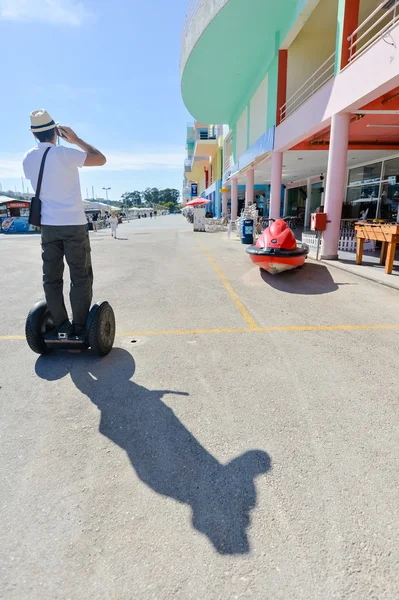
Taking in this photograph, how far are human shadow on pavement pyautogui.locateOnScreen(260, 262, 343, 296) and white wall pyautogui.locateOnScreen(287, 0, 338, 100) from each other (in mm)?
9544

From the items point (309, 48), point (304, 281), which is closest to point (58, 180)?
point (304, 281)

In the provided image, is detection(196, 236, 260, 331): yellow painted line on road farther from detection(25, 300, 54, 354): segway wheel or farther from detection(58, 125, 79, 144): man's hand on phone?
detection(58, 125, 79, 144): man's hand on phone

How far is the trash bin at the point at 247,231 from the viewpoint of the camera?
1373 centimetres

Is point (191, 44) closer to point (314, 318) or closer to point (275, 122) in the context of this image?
point (275, 122)

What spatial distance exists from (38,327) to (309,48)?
15037 mm

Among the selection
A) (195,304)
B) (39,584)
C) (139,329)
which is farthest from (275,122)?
(39,584)

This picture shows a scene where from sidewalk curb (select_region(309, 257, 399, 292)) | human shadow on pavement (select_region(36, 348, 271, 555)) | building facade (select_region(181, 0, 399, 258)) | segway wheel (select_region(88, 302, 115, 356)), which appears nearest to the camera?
human shadow on pavement (select_region(36, 348, 271, 555))

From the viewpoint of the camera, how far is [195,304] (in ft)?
17.7

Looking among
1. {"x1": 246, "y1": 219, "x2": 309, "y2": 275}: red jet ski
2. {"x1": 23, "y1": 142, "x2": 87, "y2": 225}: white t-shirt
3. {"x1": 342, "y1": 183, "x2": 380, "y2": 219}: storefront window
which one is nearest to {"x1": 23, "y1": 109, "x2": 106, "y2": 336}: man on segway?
{"x1": 23, "y1": 142, "x2": 87, "y2": 225}: white t-shirt

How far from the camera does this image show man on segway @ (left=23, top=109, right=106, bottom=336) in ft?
9.93

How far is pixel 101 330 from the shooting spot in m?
3.35

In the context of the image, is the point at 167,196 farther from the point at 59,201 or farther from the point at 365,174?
the point at 59,201

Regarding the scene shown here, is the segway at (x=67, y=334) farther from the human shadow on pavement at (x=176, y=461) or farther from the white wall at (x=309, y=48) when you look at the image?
the white wall at (x=309, y=48)

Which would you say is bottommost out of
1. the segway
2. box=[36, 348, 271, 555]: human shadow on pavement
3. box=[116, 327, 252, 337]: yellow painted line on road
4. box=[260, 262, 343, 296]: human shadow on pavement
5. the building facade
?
box=[36, 348, 271, 555]: human shadow on pavement
